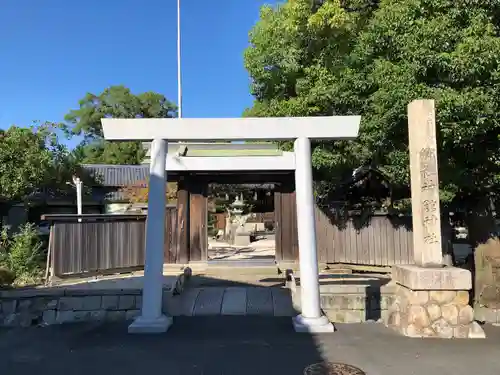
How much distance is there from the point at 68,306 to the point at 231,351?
3.40 metres

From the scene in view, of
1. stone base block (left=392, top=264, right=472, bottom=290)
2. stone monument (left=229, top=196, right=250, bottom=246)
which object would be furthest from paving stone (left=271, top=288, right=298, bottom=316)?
stone monument (left=229, top=196, right=250, bottom=246)

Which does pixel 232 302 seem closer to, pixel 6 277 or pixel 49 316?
pixel 49 316

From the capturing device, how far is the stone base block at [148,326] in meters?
6.50

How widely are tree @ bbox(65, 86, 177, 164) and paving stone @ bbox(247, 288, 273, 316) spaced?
30892 mm

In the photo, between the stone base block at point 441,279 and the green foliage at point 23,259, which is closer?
the stone base block at point 441,279

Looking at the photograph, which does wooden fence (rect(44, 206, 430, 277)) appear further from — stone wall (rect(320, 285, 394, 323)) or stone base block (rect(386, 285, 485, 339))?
stone base block (rect(386, 285, 485, 339))

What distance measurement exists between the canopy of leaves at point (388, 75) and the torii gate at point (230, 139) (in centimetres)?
137

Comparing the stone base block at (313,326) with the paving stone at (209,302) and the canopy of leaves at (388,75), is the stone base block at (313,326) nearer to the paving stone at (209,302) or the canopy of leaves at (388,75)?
the paving stone at (209,302)

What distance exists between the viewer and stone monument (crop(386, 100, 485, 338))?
20.7 feet

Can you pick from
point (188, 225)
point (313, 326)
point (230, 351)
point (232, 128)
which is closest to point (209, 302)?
point (313, 326)

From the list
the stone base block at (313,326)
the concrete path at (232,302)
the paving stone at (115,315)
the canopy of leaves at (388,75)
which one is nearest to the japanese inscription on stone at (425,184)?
the canopy of leaves at (388,75)

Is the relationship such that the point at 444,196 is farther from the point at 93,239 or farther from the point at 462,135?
the point at 93,239

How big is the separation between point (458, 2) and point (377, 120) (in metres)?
2.22

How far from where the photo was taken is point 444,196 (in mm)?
8039
